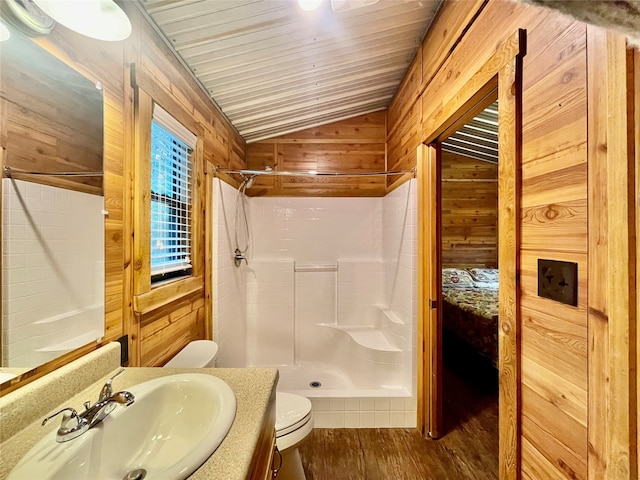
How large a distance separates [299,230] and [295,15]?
1872 mm

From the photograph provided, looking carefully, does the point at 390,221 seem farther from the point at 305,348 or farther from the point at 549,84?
the point at 549,84

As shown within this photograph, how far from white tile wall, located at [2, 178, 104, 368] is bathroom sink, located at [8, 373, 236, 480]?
264 mm

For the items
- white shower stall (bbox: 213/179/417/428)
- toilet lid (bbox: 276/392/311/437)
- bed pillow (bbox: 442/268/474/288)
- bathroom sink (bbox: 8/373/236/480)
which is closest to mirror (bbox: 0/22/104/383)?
bathroom sink (bbox: 8/373/236/480)

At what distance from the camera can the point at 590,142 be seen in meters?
0.66

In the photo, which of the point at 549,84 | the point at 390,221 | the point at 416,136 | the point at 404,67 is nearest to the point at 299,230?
the point at 390,221

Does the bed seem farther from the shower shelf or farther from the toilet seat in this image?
the toilet seat

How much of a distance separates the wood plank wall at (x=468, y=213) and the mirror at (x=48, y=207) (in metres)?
4.56

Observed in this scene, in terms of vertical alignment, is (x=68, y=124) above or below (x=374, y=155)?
below

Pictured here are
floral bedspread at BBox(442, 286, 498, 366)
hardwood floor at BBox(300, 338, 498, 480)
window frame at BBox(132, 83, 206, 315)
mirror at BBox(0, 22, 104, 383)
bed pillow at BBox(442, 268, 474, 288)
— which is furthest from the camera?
bed pillow at BBox(442, 268, 474, 288)

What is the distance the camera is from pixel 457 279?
3.81m

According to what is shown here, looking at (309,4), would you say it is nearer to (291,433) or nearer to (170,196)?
(170,196)

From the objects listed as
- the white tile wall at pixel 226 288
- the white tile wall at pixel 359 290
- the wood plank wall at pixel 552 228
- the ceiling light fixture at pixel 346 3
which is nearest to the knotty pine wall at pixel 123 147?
the white tile wall at pixel 226 288

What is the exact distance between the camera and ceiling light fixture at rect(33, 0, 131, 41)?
74cm

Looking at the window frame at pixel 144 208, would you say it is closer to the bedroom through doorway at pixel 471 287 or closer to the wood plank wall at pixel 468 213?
the bedroom through doorway at pixel 471 287
